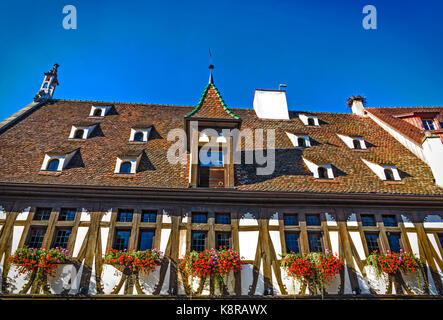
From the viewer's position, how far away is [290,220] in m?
11.2

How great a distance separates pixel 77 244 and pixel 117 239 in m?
1.16

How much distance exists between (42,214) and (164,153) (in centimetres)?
485

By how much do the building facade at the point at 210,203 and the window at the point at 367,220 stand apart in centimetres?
4

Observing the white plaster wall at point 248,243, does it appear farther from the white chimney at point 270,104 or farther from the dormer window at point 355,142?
the white chimney at point 270,104

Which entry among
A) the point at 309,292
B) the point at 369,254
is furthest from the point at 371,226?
the point at 309,292

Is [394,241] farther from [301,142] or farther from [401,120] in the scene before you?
[401,120]

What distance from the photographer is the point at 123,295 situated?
934 cm

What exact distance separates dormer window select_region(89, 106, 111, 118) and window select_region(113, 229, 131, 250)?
767 centimetres

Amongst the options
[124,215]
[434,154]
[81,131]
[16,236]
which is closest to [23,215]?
[16,236]

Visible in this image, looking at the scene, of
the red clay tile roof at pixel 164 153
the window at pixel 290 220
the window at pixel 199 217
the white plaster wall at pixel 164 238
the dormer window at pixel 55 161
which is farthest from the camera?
the dormer window at pixel 55 161

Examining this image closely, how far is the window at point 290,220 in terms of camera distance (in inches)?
439

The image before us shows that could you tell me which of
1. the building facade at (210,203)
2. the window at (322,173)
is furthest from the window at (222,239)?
the window at (322,173)

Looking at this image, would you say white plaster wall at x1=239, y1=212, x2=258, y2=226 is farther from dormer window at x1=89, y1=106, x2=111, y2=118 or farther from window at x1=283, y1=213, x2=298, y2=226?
dormer window at x1=89, y1=106, x2=111, y2=118

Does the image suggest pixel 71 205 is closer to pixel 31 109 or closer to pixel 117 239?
pixel 117 239
